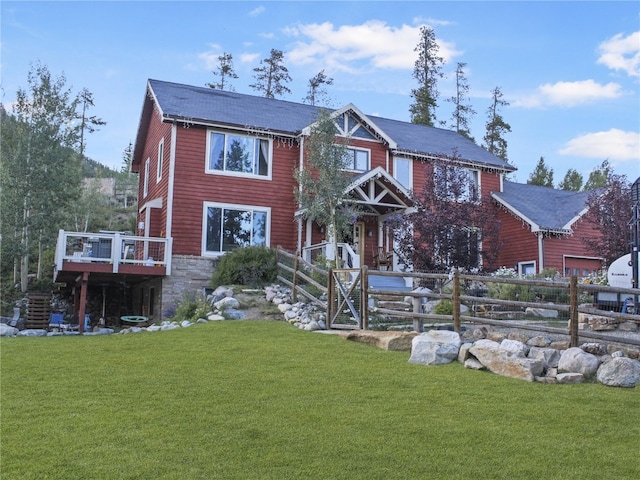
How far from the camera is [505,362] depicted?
785 centimetres

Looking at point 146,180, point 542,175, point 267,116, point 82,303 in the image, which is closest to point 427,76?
point 542,175

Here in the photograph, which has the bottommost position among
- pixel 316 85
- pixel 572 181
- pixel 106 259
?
pixel 106 259

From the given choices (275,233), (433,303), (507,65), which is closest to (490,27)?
(507,65)

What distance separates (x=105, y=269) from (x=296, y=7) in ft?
27.7

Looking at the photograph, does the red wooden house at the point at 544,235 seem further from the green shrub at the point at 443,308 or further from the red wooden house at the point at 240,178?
the green shrub at the point at 443,308

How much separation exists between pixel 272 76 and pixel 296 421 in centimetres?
3515

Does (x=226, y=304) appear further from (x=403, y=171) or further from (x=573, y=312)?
(x=403, y=171)

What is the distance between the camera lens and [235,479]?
4.22 m

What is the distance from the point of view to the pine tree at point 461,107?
38.3 metres

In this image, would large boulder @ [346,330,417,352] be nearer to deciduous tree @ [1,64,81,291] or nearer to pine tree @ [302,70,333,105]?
deciduous tree @ [1,64,81,291]

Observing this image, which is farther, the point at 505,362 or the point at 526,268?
the point at 526,268

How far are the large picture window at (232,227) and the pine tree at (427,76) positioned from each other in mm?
21162

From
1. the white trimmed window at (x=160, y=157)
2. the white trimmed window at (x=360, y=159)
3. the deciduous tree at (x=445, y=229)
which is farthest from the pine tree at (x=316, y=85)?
the deciduous tree at (x=445, y=229)

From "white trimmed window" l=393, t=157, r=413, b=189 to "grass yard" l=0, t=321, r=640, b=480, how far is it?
43.3ft
